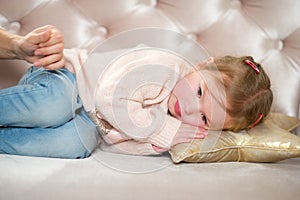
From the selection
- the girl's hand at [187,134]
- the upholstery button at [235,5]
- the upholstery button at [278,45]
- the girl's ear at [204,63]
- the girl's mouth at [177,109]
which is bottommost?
the girl's hand at [187,134]

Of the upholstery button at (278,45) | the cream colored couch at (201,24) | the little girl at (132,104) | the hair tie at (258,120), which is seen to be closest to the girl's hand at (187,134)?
the little girl at (132,104)

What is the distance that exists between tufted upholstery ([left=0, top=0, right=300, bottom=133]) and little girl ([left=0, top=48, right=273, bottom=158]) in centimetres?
19

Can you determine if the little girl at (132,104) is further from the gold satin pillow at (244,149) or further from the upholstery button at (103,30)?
the upholstery button at (103,30)

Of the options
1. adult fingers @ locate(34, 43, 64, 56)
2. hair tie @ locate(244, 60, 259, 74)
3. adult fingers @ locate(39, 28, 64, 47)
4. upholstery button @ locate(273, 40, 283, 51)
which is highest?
adult fingers @ locate(39, 28, 64, 47)

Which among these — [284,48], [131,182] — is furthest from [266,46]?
[131,182]

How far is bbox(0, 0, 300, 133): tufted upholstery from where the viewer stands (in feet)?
4.82

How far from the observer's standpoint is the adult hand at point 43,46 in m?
1.01

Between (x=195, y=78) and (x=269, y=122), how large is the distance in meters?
0.26

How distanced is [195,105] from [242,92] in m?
0.13

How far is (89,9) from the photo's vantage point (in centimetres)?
148

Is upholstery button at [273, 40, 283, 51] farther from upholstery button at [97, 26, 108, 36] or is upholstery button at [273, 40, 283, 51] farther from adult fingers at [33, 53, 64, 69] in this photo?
adult fingers at [33, 53, 64, 69]

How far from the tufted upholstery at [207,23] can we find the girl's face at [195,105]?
254 millimetres

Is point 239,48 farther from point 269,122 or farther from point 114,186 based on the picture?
point 114,186

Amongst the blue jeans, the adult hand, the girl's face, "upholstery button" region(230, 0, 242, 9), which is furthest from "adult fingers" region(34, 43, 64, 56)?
"upholstery button" region(230, 0, 242, 9)
